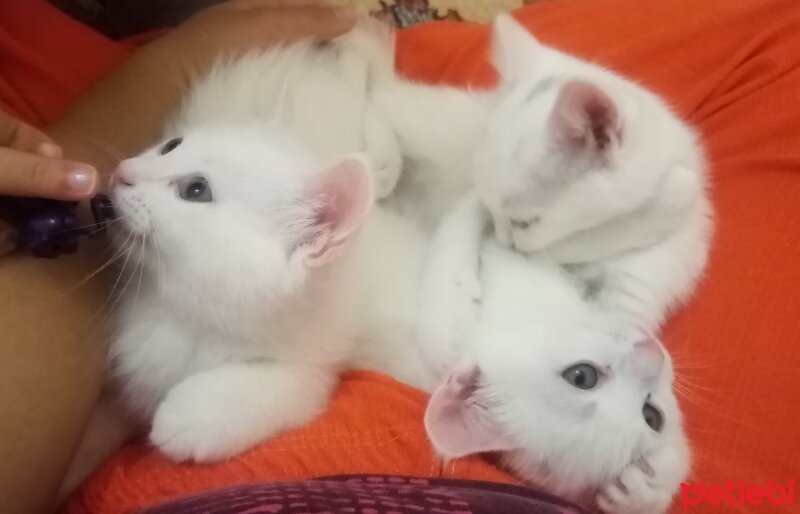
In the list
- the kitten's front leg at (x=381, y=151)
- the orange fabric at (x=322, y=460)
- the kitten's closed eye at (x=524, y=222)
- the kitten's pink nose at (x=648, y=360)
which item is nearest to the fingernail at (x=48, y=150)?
the orange fabric at (x=322, y=460)

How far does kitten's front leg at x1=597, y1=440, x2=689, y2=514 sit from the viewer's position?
1118 millimetres

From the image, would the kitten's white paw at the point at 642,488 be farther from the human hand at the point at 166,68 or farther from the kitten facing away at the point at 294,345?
the human hand at the point at 166,68

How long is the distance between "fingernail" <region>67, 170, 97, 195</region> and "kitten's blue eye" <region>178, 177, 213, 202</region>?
15cm

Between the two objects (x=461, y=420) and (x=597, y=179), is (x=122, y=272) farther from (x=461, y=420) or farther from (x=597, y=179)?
(x=597, y=179)

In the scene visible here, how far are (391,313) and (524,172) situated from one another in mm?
318

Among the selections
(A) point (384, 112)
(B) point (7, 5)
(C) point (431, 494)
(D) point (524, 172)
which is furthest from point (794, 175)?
(B) point (7, 5)

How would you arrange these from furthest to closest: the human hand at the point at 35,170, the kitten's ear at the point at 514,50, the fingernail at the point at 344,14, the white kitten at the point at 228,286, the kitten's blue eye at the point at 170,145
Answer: the fingernail at the point at 344,14 < the kitten's ear at the point at 514,50 < the kitten's blue eye at the point at 170,145 < the white kitten at the point at 228,286 < the human hand at the point at 35,170

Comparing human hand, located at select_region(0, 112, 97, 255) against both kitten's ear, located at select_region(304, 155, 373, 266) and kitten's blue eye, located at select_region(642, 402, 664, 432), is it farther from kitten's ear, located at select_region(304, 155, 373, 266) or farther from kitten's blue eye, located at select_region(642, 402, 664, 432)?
kitten's blue eye, located at select_region(642, 402, 664, 432)

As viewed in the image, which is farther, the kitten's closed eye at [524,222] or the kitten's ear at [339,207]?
the kitten's closed eye at [524,222]

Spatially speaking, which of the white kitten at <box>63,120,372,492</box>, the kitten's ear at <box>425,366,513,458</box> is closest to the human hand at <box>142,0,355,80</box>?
the white kitten at <box>63,120,372,492</box>

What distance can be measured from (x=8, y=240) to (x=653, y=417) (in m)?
0.92

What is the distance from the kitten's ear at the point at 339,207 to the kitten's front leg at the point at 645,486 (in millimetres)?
526

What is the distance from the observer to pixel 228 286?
1060 mm

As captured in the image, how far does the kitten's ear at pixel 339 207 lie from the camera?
3.31 feet
